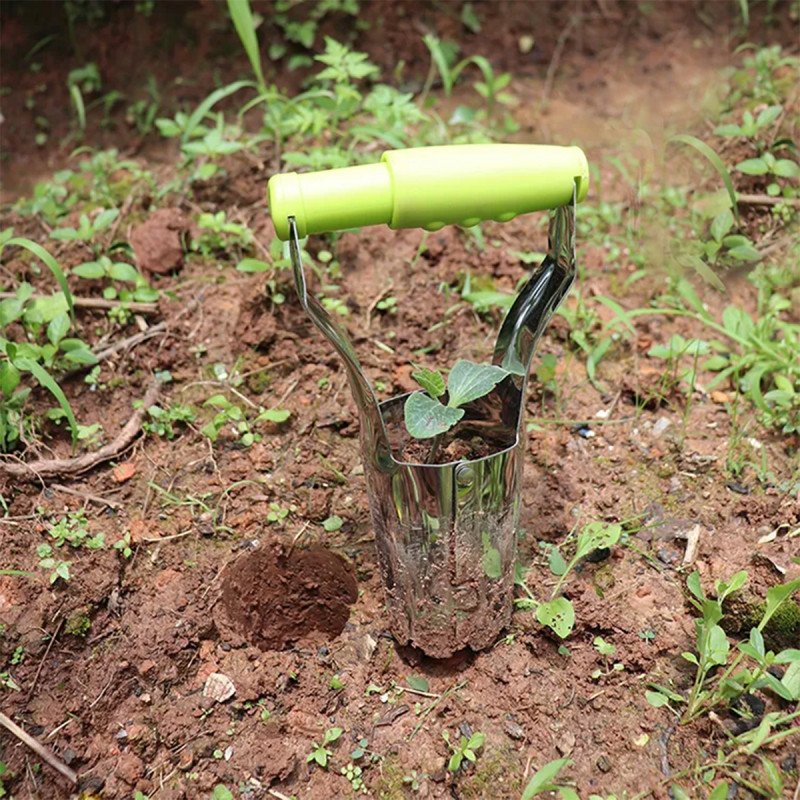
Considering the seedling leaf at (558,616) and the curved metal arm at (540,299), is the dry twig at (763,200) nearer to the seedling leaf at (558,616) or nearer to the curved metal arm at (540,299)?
the curved metal arm at (540,299)

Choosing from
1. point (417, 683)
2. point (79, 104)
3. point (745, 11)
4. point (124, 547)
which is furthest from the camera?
point (745, 11)

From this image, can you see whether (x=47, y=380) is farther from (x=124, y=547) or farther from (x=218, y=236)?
(x=218, y=236)

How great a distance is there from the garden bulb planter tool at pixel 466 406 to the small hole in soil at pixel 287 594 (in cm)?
14

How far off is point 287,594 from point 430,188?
0.79m

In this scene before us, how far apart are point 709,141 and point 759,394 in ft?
2.97

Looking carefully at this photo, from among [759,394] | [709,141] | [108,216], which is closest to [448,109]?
[709,141]

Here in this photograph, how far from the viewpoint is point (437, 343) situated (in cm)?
187

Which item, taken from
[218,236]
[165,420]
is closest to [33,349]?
Answer: [165,420]

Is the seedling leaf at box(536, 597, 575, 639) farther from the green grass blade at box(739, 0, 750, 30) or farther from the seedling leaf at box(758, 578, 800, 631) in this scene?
the green grass blade at box(739, 0, 750, 30)

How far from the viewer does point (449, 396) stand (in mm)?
1344

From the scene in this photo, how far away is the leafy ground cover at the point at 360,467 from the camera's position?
133 centimetres

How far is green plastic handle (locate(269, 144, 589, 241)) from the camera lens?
1198mm

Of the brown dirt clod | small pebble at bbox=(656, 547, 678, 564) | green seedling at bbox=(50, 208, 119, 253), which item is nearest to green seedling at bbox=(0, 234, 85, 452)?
green seedling at bbox=(50, 208, 119, 253)

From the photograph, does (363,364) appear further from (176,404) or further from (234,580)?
(234,580)
